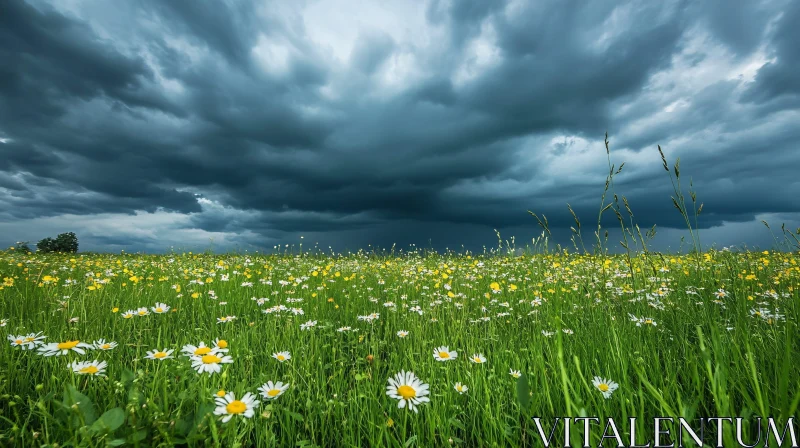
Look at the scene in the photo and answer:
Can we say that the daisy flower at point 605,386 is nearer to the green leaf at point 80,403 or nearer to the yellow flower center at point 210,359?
the yellow flower center at point 210,359

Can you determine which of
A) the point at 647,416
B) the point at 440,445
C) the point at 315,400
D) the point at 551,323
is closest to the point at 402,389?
the point at 440,445

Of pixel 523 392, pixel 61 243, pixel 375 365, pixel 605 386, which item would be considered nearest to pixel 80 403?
pixel 375 365

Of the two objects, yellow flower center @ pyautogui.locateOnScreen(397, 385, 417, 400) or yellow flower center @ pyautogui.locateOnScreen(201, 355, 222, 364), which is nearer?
yellow flower center @ pyautogui.locateOnScreen(397, 385, 417, 400)

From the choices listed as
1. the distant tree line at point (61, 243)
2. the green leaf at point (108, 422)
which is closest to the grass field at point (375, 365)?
the green leaf at point (108, 422)

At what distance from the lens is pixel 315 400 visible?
239 centimetres

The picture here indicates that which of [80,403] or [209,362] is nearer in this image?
[80,403]

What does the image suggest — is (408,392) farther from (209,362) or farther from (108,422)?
(108,422)

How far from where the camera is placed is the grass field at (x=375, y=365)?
1.77m

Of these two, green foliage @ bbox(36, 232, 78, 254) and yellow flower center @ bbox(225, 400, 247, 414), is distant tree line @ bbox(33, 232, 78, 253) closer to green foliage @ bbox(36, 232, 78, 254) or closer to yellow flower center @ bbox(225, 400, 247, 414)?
green foliage @ bbox(36, 232, 78, 254)

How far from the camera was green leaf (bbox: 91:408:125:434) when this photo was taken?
1607mm

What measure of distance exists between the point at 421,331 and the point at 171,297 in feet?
11.0

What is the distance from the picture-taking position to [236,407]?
63.3 inches

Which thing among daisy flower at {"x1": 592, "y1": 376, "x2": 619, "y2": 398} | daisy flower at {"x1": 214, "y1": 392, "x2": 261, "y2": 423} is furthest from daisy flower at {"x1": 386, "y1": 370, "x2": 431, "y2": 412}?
daisy flower at {"x1": 592, "y1": 376, "x2": 619, "y2": 398}

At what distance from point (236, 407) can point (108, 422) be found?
58 centimetres
